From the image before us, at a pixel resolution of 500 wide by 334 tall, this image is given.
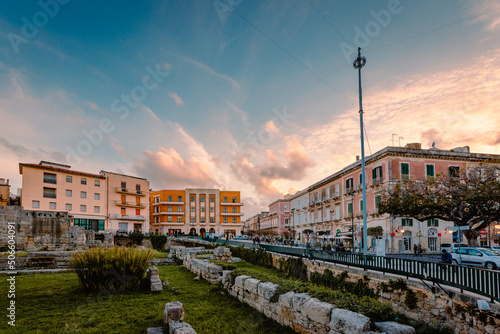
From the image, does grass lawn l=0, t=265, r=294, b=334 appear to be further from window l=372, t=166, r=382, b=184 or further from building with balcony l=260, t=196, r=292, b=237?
building with balcony l=260, t=196, r=292, b=237

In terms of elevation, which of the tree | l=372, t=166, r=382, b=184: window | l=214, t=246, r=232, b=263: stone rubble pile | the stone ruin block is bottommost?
l=214, t=246, r=232, b=263: stone rubble pile

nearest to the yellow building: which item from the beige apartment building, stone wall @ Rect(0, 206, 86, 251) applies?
the beige apartment building

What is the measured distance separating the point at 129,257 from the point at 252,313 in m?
5.17

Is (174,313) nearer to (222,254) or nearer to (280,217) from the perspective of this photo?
(222,254)

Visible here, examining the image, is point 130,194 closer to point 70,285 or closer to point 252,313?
point 70,285

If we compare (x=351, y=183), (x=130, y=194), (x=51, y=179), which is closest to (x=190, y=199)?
(x=130, y=194)

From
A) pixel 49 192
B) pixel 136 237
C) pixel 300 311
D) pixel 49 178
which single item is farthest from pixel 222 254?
pixel 49 178

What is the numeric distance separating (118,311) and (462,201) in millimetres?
22681

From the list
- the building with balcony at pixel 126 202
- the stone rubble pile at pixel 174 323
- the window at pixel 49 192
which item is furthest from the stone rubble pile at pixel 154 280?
the building with balcony at pixel 126 202

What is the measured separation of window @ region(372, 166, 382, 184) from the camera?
111ft

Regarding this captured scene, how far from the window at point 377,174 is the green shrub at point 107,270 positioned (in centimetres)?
3025

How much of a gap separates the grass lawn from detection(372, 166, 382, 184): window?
1133 inches

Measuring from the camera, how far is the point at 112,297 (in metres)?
8.95

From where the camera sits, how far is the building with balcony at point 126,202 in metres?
53.2
